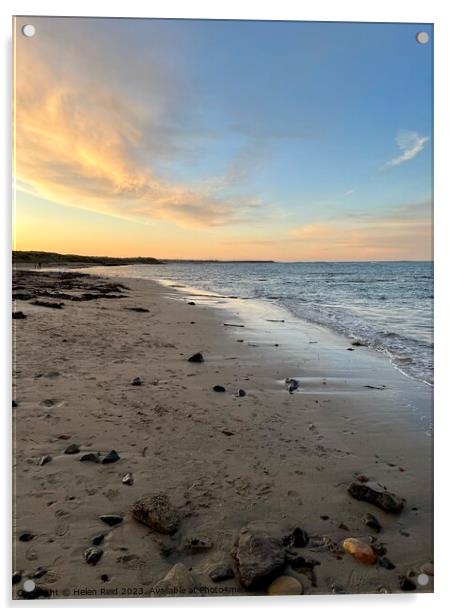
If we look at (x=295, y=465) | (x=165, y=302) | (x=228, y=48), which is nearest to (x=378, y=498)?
(x=295, y=465)

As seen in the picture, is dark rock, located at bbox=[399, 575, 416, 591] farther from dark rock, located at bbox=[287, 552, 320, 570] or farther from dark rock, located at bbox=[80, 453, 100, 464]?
dark rock, located at bbox=[80, 453, 100, 464]

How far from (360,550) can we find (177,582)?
1.12 metres

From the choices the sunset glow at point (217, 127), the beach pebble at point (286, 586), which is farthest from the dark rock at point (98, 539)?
the sunset glow at point (217, 127)

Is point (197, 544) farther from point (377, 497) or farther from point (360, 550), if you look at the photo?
point (377, 497)

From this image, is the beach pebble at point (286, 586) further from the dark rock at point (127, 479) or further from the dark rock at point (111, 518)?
the dark rock at point (127, 479)

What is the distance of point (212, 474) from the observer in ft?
9.52

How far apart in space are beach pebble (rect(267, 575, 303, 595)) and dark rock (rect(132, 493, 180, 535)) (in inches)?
26.6

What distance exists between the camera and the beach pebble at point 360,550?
7.67 ft

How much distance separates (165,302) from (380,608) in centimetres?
965

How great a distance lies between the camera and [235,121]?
3539 millimetres

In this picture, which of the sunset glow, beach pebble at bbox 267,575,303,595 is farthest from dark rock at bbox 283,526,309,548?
the sunset glow

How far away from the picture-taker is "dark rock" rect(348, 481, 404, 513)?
262cm

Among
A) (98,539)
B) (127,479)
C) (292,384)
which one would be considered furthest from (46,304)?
(98,539)
